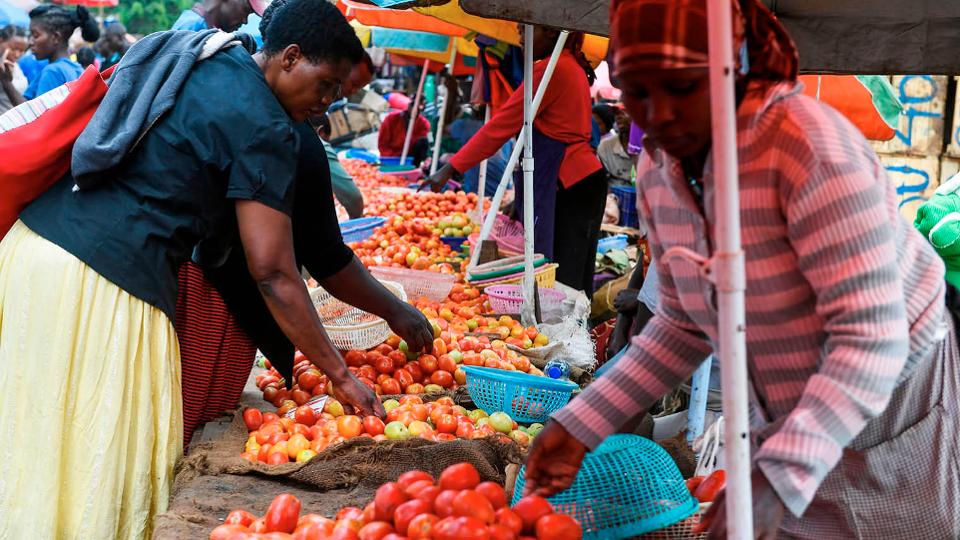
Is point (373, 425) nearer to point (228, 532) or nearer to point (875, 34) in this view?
point (228, 532)

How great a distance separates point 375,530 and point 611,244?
6866mm

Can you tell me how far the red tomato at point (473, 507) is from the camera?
208 centimetres

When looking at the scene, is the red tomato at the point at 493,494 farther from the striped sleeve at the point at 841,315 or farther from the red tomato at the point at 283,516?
the striped sleeve at the point at 841,315

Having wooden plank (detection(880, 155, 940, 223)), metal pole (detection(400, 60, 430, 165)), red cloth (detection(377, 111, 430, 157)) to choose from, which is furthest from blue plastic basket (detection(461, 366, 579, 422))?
red cloth (detection(377, 111, 430, 157))

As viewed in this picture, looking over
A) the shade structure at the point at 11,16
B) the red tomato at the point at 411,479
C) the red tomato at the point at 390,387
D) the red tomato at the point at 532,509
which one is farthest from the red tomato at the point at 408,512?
the shade structure at the point at 11,16

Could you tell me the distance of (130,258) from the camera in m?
2.95

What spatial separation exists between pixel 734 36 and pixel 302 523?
5.13ft

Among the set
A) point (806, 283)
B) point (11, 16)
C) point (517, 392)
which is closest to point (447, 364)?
point (517, 392)

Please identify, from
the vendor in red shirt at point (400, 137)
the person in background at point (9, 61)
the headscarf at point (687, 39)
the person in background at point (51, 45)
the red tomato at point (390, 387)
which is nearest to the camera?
the headscarf at point (687, 39)

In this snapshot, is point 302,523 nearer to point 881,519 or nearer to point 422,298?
point 881,519

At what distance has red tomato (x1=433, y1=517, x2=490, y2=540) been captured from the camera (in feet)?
6.54

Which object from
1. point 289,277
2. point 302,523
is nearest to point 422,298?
point 289,277

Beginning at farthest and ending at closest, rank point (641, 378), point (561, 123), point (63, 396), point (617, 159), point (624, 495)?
1. point (617, 159)
2. point (561, 123)
3. point (63, 396)
4. point (624, 495)
5. point (641, 378)

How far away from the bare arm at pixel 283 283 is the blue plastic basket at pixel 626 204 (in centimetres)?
723
